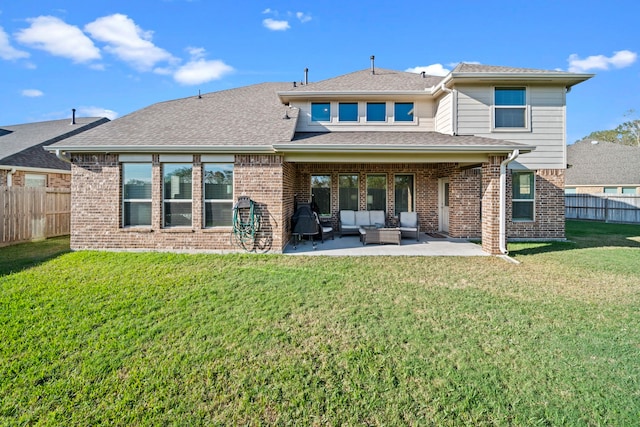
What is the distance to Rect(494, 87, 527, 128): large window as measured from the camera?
9969 mm

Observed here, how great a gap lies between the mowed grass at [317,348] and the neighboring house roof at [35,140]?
315 inches

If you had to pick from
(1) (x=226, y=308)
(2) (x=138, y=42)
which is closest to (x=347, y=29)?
(2) (x=138, y=42)

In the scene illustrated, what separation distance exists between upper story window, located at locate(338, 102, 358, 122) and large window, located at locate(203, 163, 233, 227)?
4983 millimetres

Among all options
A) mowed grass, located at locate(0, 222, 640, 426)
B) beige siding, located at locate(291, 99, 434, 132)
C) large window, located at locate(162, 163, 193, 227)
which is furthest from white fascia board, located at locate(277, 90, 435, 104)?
mowed grass, located at locate(0, 222, 640, 426)

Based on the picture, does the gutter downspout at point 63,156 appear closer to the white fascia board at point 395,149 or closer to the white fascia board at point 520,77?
the white fascia board at point 395,149

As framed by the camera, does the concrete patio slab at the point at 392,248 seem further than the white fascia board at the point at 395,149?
Yes

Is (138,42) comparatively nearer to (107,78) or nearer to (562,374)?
(107,78)

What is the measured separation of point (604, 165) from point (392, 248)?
76.3 feet

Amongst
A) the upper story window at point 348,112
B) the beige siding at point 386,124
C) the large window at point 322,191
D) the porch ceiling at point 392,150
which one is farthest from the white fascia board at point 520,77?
the large window at point 322,191

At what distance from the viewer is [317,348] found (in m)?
3.56

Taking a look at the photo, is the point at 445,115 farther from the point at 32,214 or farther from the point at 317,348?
the point at 32,214

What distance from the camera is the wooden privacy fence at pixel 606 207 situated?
16594mm

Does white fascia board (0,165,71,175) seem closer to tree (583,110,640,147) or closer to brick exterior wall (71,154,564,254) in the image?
brick exterior wall (71,154,564,254)

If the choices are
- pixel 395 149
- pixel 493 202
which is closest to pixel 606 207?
pixel 493 202
